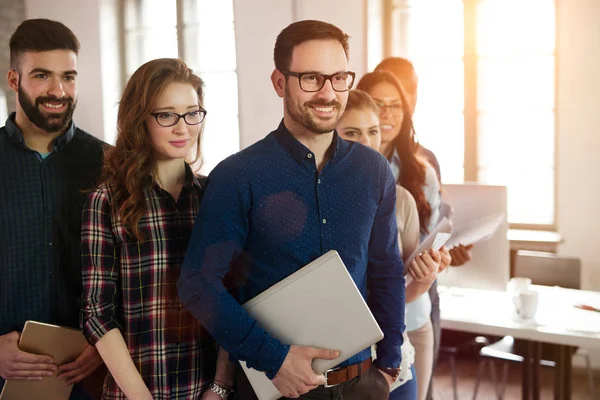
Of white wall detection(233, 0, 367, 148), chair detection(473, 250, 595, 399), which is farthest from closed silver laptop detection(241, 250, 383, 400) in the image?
→ white wall detection(233, 0, 367, 148)

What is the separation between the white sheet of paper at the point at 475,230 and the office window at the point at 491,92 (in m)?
2.35

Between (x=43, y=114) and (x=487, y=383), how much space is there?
335 centimetres

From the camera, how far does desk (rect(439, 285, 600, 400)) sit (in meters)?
2.59

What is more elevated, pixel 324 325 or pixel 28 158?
pixel 28 158

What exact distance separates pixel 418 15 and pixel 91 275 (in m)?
4.18

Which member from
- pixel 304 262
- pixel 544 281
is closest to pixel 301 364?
pixel 304 262

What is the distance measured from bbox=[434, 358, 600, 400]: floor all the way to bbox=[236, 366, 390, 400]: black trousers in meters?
2.48

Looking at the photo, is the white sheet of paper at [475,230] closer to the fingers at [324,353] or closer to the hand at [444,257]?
the hand at [444,257]

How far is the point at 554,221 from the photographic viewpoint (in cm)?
458

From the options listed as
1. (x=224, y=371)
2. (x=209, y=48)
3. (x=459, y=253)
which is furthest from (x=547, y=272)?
(x=209, y=48)

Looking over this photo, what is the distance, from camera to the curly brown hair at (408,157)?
2436 mm

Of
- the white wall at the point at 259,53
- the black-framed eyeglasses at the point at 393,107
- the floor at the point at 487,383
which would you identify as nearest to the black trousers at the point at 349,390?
the black-framed eyeglasses at the point at 393,107

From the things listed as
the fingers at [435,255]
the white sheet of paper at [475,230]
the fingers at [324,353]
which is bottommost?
the fingers at [324,353]

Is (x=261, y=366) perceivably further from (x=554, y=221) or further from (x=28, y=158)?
(x=554, y=221)
